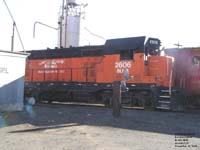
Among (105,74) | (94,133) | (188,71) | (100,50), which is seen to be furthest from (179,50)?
(94,133)

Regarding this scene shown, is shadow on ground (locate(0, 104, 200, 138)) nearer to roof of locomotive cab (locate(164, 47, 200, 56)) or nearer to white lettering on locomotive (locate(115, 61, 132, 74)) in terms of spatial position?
white lettering on locomotive (locate(115, 61, 132, 74))

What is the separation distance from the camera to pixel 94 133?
11391mm

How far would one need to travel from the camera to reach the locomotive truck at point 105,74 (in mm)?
20406

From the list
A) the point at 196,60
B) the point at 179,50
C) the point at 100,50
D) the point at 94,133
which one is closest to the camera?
the point at 94,133

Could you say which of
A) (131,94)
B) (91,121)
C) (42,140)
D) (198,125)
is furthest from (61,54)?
(42,140)

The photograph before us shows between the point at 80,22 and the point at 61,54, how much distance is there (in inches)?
761

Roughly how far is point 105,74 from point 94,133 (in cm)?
1115

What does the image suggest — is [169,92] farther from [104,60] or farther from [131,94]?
[104,60]

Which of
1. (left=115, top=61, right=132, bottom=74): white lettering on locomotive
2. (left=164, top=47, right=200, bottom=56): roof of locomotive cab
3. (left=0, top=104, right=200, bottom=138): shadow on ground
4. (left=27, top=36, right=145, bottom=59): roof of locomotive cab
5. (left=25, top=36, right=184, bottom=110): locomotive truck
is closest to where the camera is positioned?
(left=0, top=104, right=200, bottom=138): shadow on ground

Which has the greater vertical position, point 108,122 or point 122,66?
point 122,66

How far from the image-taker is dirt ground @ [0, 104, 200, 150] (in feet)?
30.9

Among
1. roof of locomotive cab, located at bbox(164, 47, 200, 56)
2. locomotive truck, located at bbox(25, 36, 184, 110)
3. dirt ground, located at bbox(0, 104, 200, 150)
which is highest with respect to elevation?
roof of locomotive cab, located at bbox(164, 47, 200, 56)

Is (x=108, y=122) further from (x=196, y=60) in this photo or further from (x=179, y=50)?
(x=179, y=50)

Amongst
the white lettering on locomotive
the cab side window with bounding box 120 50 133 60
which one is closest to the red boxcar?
the cab side window with bounding box 120 50 133 60
